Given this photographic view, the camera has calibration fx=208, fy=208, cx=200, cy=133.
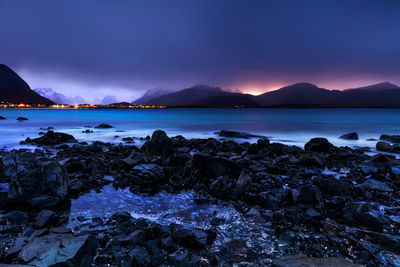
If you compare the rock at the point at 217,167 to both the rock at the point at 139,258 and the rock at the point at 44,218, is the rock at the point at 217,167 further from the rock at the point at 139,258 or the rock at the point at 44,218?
the rock at the point at 44,218

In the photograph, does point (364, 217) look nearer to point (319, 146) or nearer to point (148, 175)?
point (148, 175)

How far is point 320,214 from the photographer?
6352 mm

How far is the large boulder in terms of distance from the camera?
271 inches

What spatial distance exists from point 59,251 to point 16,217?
311cm

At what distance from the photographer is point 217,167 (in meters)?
10.1

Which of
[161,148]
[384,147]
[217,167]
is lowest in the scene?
[384,147]

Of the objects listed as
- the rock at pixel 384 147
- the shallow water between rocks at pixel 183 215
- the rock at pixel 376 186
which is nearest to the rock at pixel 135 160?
the shallow water between rocks at pixel 183 215

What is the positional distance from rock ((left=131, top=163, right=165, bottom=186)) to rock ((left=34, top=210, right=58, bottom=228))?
135 inches

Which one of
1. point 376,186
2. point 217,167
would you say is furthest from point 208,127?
point 376,186

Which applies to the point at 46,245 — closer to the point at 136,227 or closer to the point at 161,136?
the point at 136,227

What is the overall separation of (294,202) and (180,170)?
18.8 ft

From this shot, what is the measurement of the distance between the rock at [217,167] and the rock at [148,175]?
200 centimetres

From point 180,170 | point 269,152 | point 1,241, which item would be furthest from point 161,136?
point 1,241

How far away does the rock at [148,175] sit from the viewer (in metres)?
9.25
